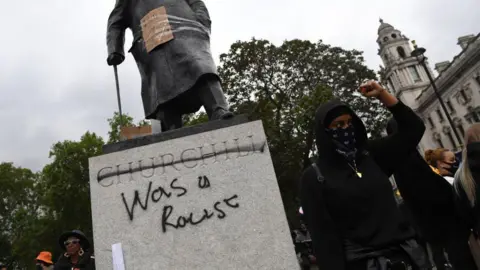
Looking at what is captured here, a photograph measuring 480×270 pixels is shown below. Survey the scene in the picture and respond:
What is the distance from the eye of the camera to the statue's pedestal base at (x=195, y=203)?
2.94 m

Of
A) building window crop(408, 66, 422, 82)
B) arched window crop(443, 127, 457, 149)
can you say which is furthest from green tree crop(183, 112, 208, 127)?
building window crop(408, 66, 422, 82)

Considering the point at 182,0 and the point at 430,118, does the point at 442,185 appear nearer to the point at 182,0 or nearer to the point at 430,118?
the point at 182,0

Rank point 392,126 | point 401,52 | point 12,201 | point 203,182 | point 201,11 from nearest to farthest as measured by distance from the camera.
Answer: point 392,126, point 203,182, point 201,11, point 12,201, point 401,52

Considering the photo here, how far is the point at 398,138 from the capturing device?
2.29m

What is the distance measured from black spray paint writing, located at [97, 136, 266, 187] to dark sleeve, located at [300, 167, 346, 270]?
1.10 m

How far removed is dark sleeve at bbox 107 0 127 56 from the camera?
4.43m

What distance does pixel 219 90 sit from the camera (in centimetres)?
384

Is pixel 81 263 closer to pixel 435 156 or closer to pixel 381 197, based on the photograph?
pixel 381 197

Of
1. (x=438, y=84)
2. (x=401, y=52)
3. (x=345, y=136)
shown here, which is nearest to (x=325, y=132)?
(x=345, y=136)

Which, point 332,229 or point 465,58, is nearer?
point 332,229

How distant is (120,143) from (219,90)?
1.00 m

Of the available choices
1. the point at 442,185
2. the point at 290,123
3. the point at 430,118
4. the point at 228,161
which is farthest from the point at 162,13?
the point at 430,118

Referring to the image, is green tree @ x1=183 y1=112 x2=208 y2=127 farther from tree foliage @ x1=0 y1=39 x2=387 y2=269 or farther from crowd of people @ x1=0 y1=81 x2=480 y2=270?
crowd of people @ x1=0 y1=81 x2=480 y2=270

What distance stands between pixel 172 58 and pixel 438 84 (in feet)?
137
